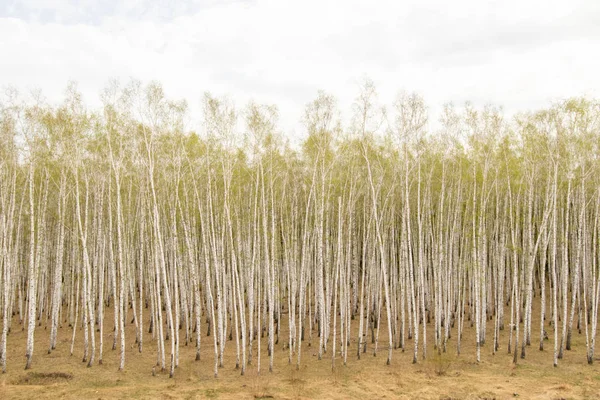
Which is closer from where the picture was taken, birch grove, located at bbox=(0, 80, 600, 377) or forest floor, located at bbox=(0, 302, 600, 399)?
forest floor, located at bbox=(0, 302, 600, 399)

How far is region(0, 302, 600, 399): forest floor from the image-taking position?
38.9 ft

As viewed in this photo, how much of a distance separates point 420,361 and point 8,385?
45.8 feet


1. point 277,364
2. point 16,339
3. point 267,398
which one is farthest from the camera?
point 16,339

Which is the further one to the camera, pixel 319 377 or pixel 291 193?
pixel 291 193

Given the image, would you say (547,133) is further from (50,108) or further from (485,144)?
(50,108)

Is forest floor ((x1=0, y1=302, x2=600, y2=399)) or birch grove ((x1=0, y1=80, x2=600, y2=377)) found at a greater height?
birch grove ((x1=0, y1=80, x2=600, y2=377))

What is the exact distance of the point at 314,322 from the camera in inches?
811

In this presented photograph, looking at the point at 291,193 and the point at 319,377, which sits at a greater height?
the point at 291,193

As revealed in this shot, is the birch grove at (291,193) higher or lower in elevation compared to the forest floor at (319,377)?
higher

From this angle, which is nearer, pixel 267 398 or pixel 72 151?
pixel 267 398

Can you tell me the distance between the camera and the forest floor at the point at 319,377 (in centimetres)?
1186

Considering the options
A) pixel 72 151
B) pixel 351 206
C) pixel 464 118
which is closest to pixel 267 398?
pixel 351 206

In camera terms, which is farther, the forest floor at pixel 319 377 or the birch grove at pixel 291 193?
the birch grove at pixel 291 193

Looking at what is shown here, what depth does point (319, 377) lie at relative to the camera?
544 inches
